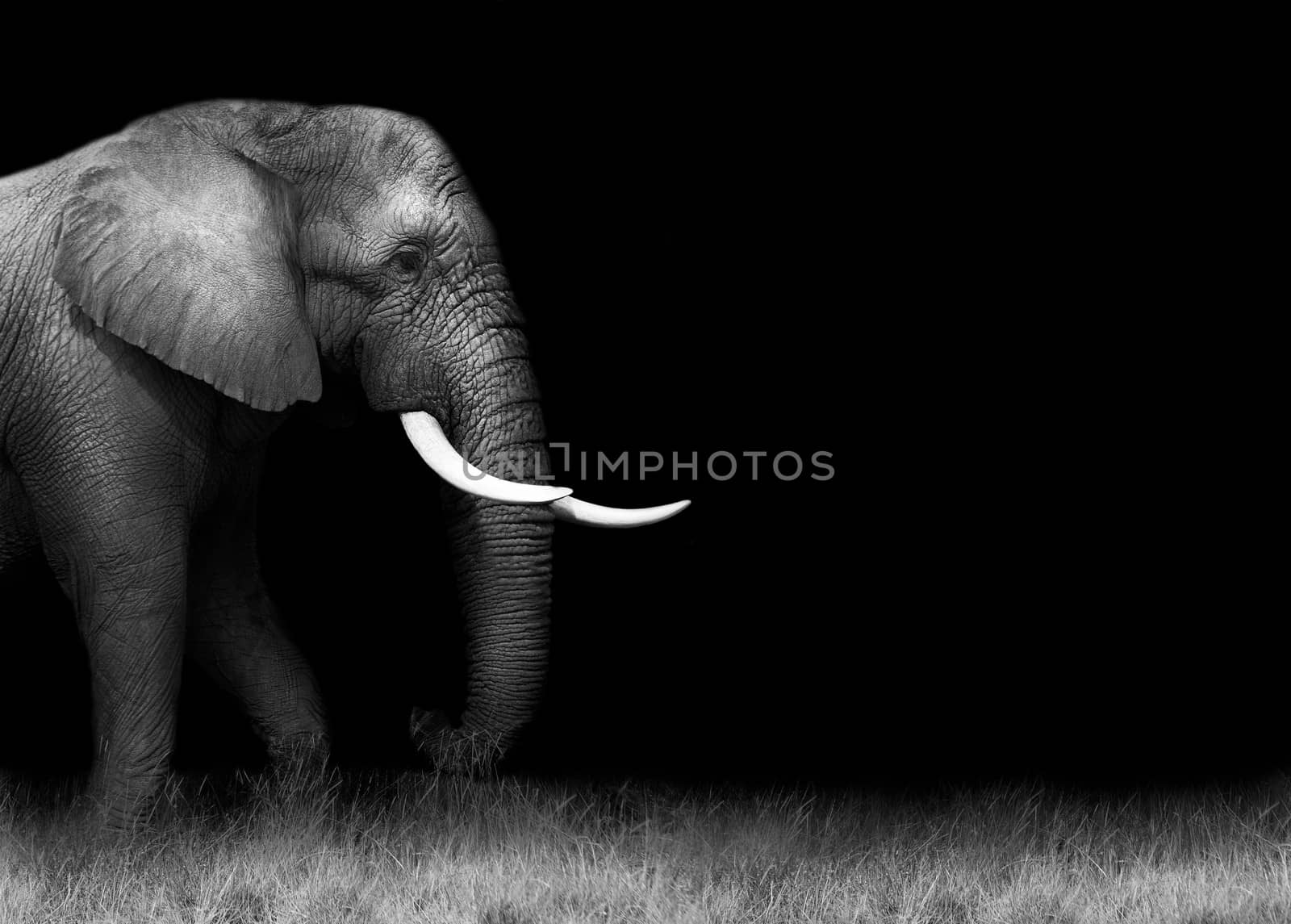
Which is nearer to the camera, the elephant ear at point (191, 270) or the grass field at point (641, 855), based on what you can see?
the grass field at point (641, 855)

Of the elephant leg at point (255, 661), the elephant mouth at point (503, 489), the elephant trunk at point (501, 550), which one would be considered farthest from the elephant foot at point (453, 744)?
the elephant mouth at point (503, 489)

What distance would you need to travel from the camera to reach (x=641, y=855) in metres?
5.45

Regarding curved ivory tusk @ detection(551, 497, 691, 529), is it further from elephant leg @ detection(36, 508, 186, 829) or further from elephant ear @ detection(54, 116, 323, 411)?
elephant leg @ detection(36, 508, 186, 829)

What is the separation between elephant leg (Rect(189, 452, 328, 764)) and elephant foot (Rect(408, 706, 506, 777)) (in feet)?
1.52

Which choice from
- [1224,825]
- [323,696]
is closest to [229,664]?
[323,696]

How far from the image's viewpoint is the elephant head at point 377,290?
541cm

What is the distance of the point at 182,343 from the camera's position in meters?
5.34

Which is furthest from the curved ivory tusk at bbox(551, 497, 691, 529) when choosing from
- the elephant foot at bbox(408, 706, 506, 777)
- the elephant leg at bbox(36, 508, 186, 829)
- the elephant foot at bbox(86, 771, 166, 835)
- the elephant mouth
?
the elephant foot at bbox(86, 771, 166, 835)

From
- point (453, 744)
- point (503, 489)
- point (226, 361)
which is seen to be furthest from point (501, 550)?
point (226, 361)

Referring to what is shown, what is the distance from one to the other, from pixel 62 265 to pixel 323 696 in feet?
5.45

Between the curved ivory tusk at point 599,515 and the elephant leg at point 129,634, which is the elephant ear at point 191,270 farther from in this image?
the curved ivory tusk at point 599,515

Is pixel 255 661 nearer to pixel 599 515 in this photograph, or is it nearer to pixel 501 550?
pixel 501 550

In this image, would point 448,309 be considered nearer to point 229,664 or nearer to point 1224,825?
point 229,664

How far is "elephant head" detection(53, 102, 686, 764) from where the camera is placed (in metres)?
5.41
